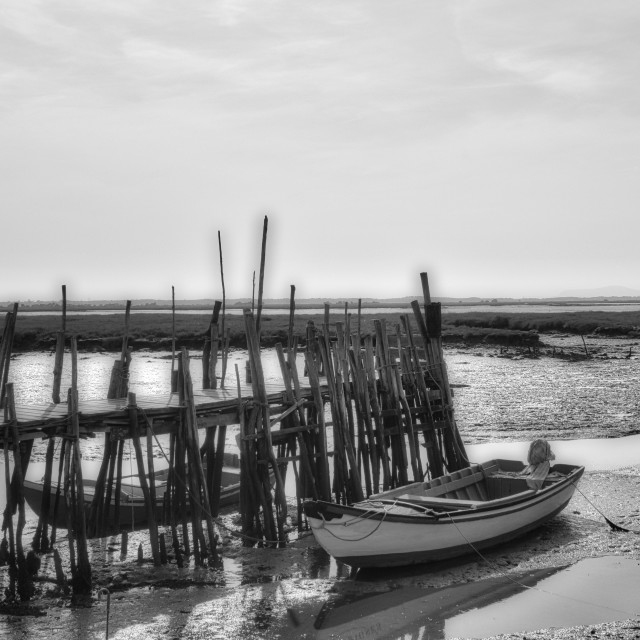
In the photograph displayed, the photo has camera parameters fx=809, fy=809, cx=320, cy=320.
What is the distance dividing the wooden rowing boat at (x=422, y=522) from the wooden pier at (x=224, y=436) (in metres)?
1.64

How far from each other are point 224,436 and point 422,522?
433 cm

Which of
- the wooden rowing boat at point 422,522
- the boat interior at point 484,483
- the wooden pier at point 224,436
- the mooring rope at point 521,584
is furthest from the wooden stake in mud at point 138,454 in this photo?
the mooring rope at point 521,584

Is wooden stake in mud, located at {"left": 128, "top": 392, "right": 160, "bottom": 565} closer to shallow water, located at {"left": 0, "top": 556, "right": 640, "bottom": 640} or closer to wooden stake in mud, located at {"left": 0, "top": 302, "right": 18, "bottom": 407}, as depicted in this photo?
shallow water, located at {"left": 0, "top": 556, "right": 640, "bottom": 640}

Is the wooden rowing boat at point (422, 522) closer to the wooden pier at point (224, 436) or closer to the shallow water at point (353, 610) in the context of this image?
the shallow water at point (353, 610)

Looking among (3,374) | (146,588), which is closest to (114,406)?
(3,374)

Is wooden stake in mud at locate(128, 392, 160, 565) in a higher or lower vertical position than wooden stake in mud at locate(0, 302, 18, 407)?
lower

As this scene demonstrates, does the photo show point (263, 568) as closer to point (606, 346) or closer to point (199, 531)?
point (199, 531)

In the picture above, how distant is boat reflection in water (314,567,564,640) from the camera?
10180 millimetres

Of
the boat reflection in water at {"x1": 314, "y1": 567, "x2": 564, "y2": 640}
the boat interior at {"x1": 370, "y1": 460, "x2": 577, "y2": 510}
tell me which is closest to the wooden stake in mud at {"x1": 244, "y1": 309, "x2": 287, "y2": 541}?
the boat interior at {"x1": 370, "y1": 460, "x2": 577, "y2": 510}

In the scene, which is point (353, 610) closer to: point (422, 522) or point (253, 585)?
point (253, 585)

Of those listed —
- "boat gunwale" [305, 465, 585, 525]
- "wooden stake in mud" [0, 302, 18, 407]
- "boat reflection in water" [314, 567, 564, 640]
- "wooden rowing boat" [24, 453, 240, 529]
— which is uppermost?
"wooden stake in mud" [0, 302, 18, 407]

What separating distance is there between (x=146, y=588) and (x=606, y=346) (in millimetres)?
48797

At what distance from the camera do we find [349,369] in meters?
15.6

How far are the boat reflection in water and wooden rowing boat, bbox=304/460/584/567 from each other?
2.26 feet
